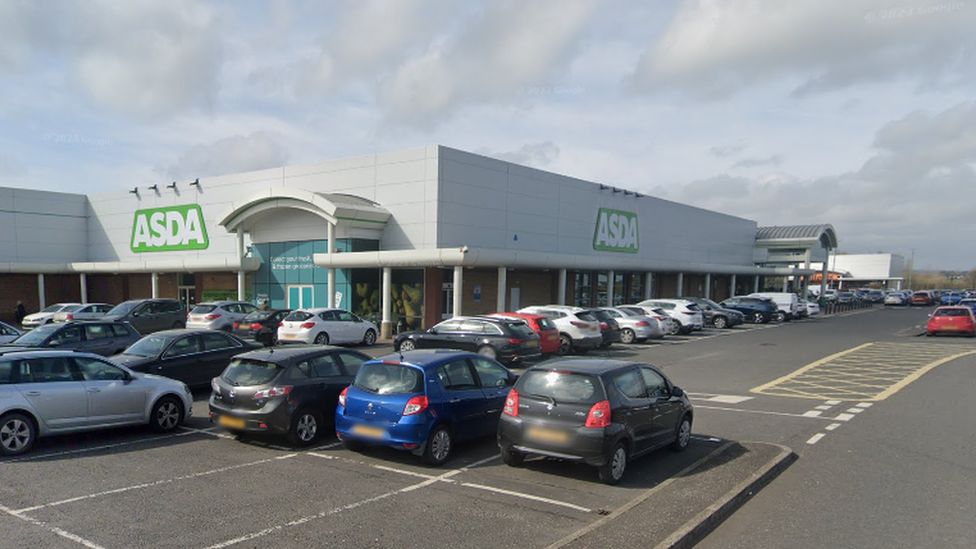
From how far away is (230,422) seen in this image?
29.2 feet

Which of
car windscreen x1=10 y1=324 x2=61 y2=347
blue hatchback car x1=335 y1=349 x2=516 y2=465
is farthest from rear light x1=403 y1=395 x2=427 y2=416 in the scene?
car windscreen x1=10 y1=324 x2=61 y2=347

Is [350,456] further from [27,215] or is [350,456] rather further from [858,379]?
[27,215]

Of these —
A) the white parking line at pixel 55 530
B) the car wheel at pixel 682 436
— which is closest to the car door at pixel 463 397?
the car wheel at pixel 682 436

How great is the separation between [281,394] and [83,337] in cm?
993

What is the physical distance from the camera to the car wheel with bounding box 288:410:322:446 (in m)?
8.84

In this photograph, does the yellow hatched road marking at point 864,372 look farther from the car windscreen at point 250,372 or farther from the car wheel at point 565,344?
the car windscreen at point 250,372

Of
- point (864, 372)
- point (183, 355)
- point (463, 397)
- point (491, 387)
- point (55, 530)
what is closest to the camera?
point (55, 530)

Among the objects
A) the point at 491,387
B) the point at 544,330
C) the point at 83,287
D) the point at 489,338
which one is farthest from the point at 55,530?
the point at 83,287

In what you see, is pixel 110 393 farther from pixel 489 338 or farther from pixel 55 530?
pixel 489 338

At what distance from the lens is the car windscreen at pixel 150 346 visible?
40.5 ft

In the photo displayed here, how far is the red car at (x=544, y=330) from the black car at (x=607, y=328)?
296 centimetres

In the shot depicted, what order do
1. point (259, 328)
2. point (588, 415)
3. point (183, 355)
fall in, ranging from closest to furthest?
point (588, 415), point (183, 355), point (259, 328)

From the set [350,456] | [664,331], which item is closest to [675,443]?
[350,456]

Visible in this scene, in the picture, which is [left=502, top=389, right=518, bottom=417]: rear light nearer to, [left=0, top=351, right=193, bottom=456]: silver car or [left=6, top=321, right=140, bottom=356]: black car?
[left=0, top=351, right=193, bottom=456]: silver car
